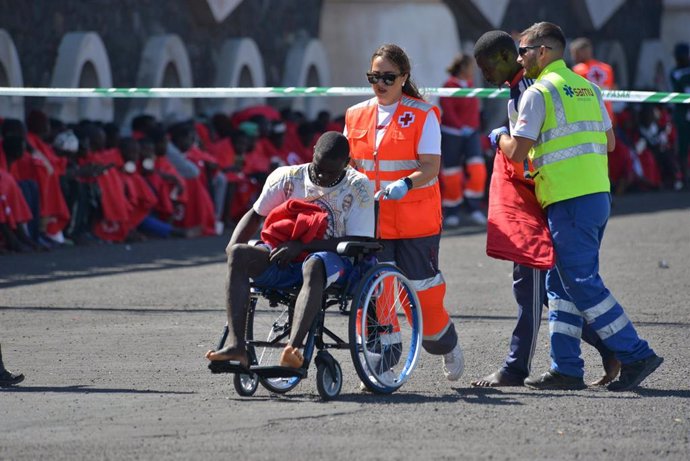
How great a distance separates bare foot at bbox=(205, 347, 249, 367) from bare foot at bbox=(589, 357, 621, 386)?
179 centimetres

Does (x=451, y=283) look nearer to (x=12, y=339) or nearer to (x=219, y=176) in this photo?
(x=12, y=339)

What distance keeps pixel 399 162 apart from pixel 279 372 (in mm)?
1272

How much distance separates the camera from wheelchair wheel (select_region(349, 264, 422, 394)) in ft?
24.5

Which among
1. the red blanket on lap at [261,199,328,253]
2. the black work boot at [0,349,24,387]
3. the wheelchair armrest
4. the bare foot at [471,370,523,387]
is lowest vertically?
the black work boot at [0,349,24,387]

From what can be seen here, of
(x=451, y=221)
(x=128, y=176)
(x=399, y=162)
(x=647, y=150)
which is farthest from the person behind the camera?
(x=647, y=150)

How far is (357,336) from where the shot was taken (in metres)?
7.40

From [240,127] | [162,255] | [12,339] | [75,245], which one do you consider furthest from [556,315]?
[240,127]

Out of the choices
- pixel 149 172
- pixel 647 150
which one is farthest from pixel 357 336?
pixel 647 150

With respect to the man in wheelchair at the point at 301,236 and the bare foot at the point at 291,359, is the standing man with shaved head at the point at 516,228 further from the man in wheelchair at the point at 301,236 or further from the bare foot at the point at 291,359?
the bare foot at the point at 291,359

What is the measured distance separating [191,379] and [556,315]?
1.74 meters

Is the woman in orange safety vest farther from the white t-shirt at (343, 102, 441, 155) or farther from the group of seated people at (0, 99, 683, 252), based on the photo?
the group of seated people at (0, 99, 683, 252)

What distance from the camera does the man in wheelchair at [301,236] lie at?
730cm

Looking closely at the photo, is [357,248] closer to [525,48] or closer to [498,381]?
[498,381]

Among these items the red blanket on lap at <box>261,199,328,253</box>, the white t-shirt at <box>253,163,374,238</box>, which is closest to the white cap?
the white t-shirt at <box>253,163,374,238</box>
